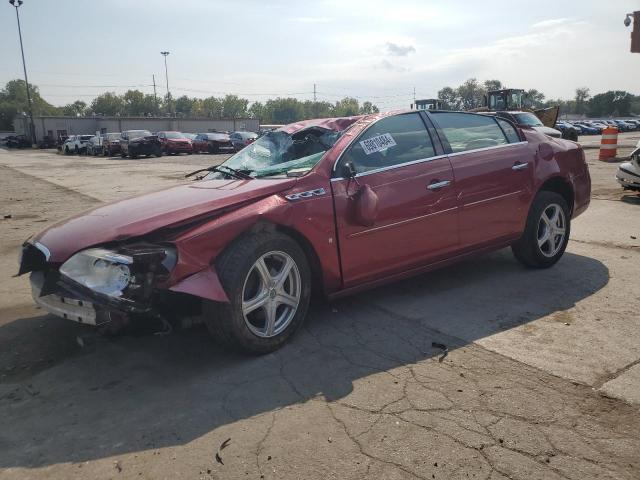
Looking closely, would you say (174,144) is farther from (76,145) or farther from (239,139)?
(76,145)

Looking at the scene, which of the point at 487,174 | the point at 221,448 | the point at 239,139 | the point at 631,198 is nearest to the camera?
the point at 221,448

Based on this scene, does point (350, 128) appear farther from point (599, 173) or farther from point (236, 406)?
point (599, 173)

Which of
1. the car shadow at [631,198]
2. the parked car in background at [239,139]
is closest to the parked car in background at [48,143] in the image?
the parked car in background at [239,139]

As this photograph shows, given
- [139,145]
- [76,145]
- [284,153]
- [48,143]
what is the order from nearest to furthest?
[284,153]
[139,145]
[76,145]
[48,143]

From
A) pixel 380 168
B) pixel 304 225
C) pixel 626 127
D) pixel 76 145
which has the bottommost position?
pixel 304 225

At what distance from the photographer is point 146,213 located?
Answer: 353cm

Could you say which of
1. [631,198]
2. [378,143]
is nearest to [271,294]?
[378,143]

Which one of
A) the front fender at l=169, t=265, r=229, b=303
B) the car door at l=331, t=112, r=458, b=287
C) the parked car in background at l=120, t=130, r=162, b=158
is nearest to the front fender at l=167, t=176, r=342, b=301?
the front fender at l=169, t=265, r=229, b=303

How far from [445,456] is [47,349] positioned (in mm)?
2808

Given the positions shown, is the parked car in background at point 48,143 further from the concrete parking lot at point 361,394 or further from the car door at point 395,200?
the car door at point 395,200

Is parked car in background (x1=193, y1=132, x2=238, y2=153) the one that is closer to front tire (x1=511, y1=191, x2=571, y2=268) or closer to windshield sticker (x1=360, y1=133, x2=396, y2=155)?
front tire (x1=511, y1=191, x2=571, y2=268)

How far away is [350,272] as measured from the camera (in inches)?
153

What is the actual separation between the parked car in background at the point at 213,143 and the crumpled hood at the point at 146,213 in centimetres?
3235

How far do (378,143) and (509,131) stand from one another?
1697 millimetres
